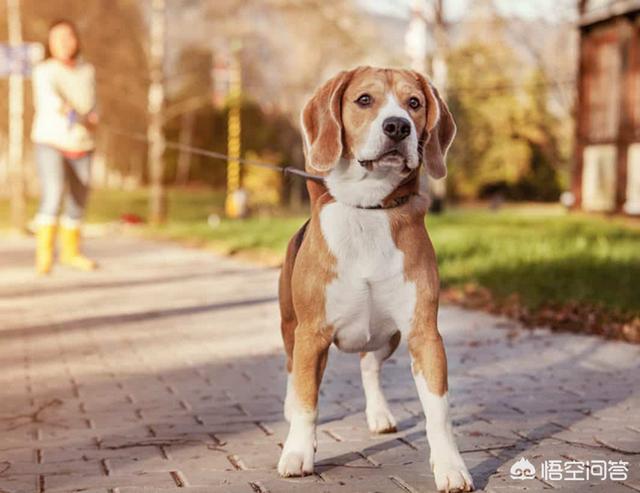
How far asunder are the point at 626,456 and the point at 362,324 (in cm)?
113

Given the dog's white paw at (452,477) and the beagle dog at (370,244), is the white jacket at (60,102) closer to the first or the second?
the beagle dog at (370,244)

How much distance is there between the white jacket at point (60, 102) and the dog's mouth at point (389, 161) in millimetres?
7214

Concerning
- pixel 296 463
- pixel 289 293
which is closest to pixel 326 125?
pixel 289 293

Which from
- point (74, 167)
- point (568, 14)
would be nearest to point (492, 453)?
point (74, 167)

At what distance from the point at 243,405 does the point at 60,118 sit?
20.2ft

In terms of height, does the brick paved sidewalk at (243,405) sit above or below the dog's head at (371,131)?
below

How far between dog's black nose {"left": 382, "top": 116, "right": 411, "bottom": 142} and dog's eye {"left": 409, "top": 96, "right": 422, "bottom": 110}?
0.41ft

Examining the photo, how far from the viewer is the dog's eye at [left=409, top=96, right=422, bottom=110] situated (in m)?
3.53

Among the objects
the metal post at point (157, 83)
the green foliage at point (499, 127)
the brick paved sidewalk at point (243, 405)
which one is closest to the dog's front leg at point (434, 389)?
the brick paved sidewalk at point (243, 405)

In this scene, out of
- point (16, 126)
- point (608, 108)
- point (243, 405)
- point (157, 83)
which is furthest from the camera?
point (608, 108)

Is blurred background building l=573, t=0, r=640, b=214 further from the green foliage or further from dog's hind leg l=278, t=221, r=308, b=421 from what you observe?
dog's hind leg l=278, t=221, r=308, b=421

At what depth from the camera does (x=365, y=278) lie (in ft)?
11.6

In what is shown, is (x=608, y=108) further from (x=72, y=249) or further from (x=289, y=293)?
(x=289, y=293)

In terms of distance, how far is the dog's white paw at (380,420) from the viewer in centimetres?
425
